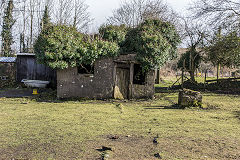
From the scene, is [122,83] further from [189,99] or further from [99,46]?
[189,99]

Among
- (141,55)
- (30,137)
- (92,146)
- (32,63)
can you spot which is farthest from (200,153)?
(32,63)

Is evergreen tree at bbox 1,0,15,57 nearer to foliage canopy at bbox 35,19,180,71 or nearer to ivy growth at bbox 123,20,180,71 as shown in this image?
foliage canopy at bbox 35,19,180,71

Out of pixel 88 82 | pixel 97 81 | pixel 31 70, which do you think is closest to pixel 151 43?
pixel 97 81

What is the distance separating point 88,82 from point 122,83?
88.0 inches

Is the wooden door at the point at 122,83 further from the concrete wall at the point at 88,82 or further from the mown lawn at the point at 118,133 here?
the mown lawn at the point at 118,133

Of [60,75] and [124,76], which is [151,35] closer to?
[124,76]

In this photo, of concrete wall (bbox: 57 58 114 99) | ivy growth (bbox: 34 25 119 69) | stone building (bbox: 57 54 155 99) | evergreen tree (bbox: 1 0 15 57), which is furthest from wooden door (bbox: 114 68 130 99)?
evergreen tree (bbox: 1 0 15 57)

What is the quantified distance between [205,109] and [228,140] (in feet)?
16.0

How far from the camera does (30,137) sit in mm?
6105

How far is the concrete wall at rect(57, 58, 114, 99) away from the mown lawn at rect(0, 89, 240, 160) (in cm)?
301

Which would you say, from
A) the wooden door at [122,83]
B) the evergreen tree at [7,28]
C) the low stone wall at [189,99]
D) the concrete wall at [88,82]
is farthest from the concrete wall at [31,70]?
the low stone wall at [189,99]

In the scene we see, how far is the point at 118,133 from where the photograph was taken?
6668 millimetres

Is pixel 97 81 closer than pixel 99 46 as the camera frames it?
No

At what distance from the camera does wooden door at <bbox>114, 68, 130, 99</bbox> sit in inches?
543
